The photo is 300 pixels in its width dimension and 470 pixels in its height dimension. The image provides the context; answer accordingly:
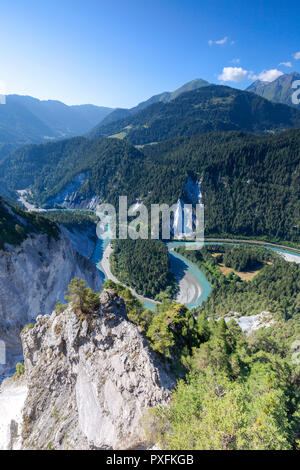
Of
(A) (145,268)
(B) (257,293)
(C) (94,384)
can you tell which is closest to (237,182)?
(B) (257,293)

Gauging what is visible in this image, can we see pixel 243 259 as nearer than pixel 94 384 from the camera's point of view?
No

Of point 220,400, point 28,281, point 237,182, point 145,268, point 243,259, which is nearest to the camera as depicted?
point 220,400

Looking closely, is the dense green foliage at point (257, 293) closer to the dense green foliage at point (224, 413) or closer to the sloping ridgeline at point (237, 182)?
the dense green foliage at point (224, 413)

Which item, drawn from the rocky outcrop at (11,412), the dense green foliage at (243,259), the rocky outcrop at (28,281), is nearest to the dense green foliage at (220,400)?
the rocky outcrop at (11,412)

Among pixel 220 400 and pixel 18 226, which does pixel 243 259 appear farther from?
pixel 220 400

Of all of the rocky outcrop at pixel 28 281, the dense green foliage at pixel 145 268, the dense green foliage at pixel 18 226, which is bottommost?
the dense green foliage at pixel 145 268

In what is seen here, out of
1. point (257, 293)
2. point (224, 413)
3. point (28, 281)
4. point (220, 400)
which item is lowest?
point (257, 293)
